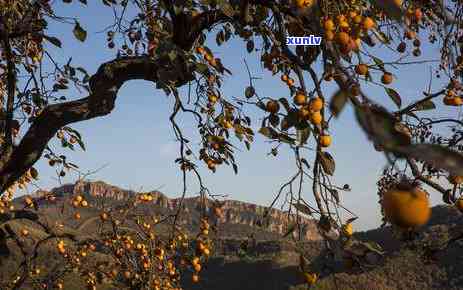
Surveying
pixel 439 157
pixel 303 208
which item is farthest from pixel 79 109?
pixel 439 157

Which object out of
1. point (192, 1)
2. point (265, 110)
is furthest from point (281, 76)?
point (192, 1)

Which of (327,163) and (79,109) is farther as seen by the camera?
(79,109)

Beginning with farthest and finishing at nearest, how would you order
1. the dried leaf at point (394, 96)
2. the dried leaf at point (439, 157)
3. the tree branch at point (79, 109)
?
1. the tree branch at point (79, 109)
2. the dried leaf at point (394, 96)
3. the dried leaf at point (439, 157)

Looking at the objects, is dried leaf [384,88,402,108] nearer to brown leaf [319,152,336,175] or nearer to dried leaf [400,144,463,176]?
brown leaf [319,152,336,175]

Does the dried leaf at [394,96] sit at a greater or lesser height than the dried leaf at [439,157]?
greater

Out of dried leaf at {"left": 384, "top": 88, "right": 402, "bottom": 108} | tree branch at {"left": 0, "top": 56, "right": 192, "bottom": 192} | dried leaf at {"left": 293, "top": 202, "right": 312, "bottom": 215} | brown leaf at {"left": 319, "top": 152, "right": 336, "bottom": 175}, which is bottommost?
dried leaf at {"left": 293, "top": 202, "right": 312, "bottom": 215}

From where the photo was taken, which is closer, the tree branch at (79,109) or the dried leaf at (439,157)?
the dried leaf at (439,157)

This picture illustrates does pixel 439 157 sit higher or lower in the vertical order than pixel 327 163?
lower

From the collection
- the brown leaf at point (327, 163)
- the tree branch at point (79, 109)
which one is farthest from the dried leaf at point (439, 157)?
the tree branch at point (79, 109)

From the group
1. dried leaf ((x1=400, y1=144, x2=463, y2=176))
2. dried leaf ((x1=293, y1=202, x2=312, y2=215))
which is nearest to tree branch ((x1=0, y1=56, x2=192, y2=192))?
dried leaf ((x1=293, y1=202, x2=312, y2=215))

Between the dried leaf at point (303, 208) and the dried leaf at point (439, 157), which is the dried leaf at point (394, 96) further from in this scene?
the dried leaf at point (439, 157)

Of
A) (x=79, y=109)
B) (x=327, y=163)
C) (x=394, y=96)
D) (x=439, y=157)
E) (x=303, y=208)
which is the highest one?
(x=79, y=109)

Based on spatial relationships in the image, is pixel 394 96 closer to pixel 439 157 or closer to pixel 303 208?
pixel 303 208

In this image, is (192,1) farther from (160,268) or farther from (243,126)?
(160,268)
